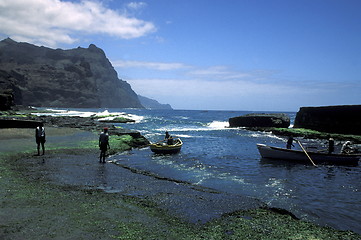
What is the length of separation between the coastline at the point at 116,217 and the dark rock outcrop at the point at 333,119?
4028 cm

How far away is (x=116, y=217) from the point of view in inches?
334

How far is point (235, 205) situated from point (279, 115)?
196 ft

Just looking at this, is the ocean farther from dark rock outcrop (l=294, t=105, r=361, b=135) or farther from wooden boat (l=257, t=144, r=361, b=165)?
dark rock outcrop (l=294, t=105, r=361, b=135)

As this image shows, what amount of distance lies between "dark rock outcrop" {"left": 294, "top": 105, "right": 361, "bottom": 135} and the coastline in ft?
132

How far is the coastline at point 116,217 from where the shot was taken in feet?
24.1

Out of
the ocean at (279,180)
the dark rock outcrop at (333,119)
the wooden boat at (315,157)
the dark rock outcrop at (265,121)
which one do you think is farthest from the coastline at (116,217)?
the dark rock outcrop at (265,121)

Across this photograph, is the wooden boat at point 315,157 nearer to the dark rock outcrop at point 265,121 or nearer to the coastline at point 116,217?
the coastline at point 116,217

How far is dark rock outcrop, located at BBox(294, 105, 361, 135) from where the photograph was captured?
42844mm

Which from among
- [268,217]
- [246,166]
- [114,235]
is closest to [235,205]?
[268,217]

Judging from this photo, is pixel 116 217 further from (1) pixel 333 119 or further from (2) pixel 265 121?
(2) pixel 265 121

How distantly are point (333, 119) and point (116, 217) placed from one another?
48009mm

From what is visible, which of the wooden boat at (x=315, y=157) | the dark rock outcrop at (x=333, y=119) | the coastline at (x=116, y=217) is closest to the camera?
the coastline at (x=116, y=217)

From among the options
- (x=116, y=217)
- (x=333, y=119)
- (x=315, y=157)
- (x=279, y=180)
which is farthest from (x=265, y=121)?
(x=116, y=217)

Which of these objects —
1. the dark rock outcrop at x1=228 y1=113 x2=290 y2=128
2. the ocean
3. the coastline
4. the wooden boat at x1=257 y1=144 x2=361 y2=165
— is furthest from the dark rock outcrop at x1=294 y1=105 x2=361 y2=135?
the coastline
